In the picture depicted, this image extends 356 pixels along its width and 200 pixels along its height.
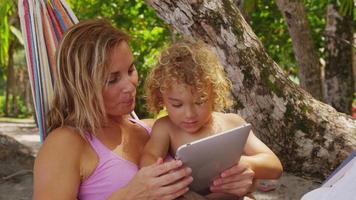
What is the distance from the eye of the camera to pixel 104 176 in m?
2.03

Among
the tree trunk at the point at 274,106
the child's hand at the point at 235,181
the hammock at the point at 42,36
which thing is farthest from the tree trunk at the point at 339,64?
the child's hand at the point at 235,181

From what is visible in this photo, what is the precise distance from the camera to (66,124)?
6.70 feet

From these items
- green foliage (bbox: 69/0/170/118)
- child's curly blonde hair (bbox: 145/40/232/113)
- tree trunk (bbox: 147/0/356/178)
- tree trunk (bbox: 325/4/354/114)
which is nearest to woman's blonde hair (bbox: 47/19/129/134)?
child's curly blonde hair (bbox: 145/40/232/113)

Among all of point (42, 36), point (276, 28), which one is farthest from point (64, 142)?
point (276, 28)

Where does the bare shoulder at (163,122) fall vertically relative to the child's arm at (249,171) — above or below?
above

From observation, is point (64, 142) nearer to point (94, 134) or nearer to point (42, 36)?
point (94, 134)

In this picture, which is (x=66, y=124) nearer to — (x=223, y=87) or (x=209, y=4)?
(x=223, y=87)

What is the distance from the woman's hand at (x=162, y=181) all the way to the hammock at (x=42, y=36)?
72 cm

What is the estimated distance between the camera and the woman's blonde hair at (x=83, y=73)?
2.01 metres

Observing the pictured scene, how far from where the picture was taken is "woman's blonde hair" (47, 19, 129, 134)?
6.60 ft

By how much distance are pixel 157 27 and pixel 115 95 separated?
6.44 metres

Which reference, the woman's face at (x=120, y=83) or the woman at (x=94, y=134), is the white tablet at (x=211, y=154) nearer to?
the woman at (x=94, y=134)

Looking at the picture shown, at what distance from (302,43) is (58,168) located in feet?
11.3

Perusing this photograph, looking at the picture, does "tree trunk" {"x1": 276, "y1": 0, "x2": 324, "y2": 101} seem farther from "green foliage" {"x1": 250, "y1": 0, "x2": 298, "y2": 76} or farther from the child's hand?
the child's hand
